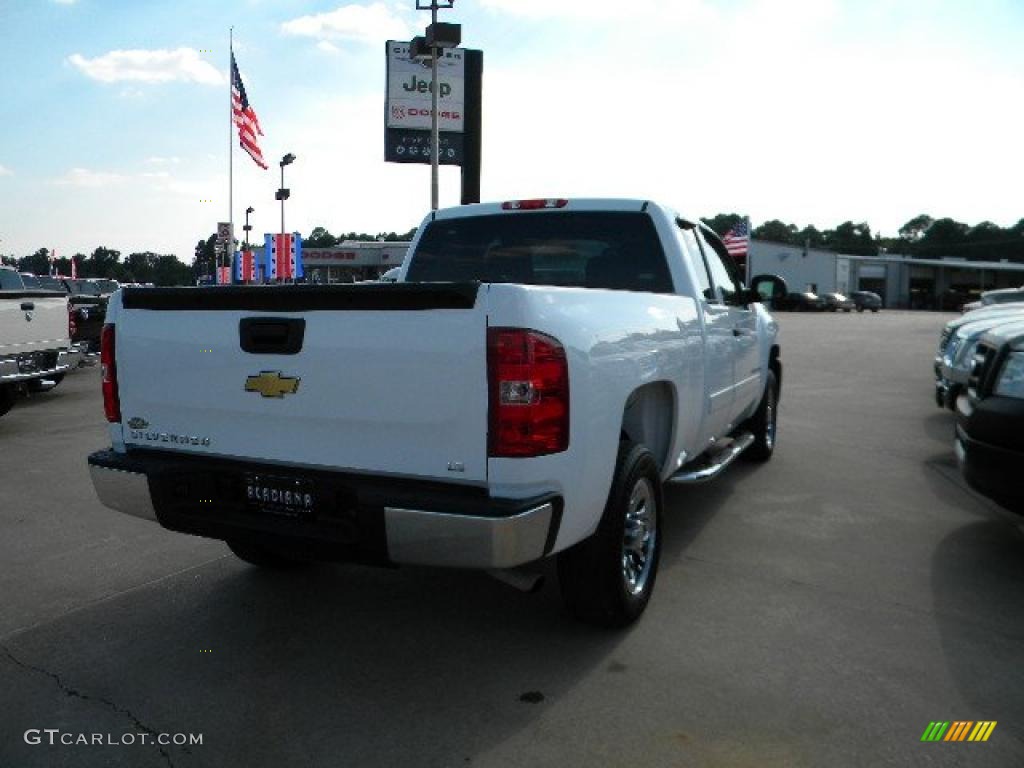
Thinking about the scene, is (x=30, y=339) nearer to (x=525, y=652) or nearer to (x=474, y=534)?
(x=525, y=652)

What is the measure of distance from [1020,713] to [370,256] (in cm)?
7125

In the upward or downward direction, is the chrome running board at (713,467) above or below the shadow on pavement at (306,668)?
above

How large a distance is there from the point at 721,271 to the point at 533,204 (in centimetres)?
154

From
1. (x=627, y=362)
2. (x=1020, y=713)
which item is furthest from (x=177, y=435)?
(x=1020, y=713)

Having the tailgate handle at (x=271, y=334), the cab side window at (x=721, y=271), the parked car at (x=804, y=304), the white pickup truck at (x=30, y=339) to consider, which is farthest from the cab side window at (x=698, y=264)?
the parked car at (x=804, y=304)

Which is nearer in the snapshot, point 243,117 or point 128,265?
point 243,117

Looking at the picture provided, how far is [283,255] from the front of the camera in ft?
109

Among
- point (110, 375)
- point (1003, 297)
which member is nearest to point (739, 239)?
point (1003, 297)

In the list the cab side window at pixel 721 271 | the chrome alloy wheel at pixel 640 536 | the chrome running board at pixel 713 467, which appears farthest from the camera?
the cab side window at pixel 721 271

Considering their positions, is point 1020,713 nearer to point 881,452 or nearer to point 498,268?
point 498,268

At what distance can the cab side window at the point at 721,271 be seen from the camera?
5.38m

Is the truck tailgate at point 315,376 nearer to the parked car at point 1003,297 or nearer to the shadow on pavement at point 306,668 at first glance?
the shadow on pavement at point 306,668

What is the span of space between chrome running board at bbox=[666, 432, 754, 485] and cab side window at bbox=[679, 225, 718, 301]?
0.99 m

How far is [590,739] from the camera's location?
2.76 m
